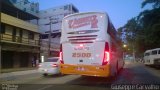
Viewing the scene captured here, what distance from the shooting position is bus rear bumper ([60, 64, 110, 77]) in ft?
45.5

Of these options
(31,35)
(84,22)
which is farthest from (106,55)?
(31,35)

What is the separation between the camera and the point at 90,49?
14344 millimetres

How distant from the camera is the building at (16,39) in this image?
3603 centimetres

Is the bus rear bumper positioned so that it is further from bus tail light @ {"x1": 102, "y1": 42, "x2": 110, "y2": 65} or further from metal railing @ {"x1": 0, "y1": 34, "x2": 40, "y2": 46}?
metal railing @ {"x1": 0, "y1": 34, "x2": 40, "y2": 46}

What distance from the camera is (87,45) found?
14.4 meters

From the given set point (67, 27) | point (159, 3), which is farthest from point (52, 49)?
point (67, 27)

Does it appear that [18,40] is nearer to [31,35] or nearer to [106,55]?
[31,35]

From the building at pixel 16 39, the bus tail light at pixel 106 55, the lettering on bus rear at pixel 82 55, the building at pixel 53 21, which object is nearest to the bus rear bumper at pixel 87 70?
the bus tail light at pixel 106 55

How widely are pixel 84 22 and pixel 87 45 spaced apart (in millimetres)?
1254

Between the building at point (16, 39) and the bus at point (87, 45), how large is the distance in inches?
797

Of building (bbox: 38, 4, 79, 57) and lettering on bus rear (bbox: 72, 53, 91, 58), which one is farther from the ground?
building (bbox: 38, 4, 79, 57)

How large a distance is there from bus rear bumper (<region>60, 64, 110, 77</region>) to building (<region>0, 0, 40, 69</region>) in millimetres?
20470

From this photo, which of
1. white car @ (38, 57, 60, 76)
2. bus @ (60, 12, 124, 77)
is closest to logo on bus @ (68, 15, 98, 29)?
bus @ (60, 12, 124, 77)

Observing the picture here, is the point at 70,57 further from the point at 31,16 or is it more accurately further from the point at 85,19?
the point at 31,16
